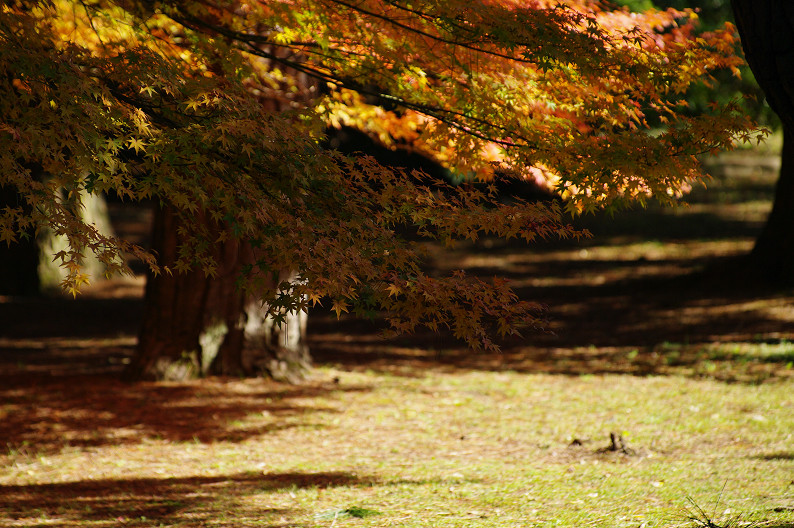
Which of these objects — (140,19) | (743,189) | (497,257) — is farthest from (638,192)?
(743,189)

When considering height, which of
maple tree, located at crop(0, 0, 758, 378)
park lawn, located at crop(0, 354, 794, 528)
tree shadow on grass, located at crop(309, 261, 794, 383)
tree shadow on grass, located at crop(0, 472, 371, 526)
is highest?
maple tree, located at crop(0, 0, 758, 378)

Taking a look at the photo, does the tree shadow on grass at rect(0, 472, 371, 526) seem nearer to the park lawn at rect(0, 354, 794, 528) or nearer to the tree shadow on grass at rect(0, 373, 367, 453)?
the park lawn at rect(0, 354, 794, 528)

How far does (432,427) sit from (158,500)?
2742 mm

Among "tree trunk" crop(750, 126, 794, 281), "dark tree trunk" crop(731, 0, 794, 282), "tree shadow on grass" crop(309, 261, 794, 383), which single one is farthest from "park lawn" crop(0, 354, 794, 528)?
"tree trunk" crop(750, 126, 794, 281)

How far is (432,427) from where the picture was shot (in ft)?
24.1

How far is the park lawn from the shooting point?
5.10 meters

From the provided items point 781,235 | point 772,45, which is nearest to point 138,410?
point 772,45

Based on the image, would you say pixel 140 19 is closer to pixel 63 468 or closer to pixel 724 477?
pixel 63 468

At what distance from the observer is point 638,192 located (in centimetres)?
492

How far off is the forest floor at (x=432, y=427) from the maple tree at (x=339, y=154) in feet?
3.11

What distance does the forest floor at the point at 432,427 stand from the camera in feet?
17.0

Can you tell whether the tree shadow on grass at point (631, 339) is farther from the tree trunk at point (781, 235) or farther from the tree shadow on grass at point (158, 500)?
the tree shadow on grass at point (158, 500)

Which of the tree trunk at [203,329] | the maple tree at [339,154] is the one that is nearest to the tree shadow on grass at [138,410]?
the tree trunk at [203,329]

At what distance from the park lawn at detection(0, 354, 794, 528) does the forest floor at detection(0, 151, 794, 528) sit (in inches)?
1.0
